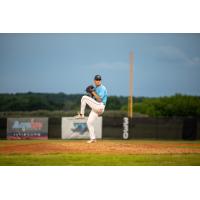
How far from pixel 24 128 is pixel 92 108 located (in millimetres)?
1238

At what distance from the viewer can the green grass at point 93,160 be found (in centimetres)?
845

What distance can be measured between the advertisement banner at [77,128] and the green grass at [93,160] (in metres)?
0.50

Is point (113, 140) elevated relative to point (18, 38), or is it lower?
lower

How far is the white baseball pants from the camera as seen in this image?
8.78 meters

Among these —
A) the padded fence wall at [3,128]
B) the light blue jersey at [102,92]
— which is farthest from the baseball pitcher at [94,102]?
the padded fence wall at [3,128]

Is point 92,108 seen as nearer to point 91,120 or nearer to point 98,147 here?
point 91,120

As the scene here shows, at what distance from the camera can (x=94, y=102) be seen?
882 centimetres

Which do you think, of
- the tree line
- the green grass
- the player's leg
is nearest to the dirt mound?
the green grass

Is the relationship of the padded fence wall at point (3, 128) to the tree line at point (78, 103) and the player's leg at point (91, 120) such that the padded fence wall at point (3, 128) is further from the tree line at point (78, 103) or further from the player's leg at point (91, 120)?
the player's leg at point (91, 120)

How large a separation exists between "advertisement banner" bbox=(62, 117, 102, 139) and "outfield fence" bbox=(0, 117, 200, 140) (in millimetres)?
73
